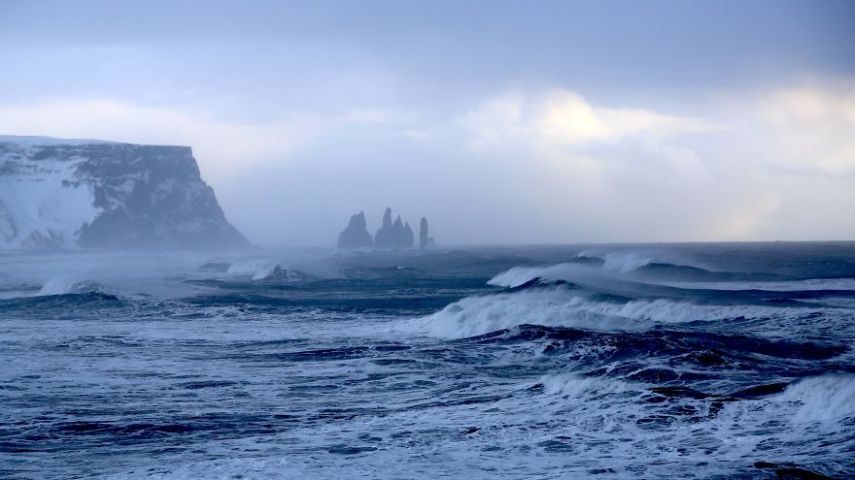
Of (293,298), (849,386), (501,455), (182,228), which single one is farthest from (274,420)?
(182,228)

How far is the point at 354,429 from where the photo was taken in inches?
465

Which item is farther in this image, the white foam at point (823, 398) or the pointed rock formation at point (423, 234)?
the pointed rock formation at point (423, 234)

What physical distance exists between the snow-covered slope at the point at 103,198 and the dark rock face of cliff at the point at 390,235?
26272mm

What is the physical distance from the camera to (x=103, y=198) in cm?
13200

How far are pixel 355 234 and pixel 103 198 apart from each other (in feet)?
151

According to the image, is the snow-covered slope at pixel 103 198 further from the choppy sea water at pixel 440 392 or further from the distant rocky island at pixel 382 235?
the choppy sea water at pixel 440 392

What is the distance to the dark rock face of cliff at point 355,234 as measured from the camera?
522ft

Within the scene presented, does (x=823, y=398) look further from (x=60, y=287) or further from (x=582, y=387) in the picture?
(x=60, y=287)

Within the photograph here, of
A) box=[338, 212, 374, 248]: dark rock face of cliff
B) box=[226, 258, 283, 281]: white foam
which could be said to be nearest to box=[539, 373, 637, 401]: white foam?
box=[226, 258, 283, 281]: white foam

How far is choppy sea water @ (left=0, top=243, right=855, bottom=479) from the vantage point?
10023 millimetres

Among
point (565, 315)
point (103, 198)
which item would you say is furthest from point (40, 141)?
point (565, 315)

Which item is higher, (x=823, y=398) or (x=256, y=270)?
(x=823, y=398)

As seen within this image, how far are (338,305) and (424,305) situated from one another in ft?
11.2

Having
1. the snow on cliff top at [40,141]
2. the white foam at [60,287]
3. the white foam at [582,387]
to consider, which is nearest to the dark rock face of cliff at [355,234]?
the snow on cliff top at [40,141]
